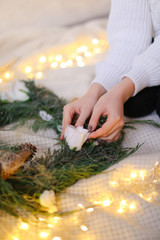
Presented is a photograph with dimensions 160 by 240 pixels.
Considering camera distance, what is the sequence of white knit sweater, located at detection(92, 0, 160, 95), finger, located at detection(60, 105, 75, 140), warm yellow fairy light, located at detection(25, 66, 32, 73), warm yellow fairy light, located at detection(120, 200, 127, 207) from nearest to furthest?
warm yellow fairy light, located at detection(120, 200, 127, 207)
finger, located at detection(60, 105, 75, 140)
white knit sweater, located at detection(92, 0, 160, 95)
warm yellow fairy light, located at detection(25, 66, 32, 73)

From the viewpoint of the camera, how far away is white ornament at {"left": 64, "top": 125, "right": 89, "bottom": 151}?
686 millimetres

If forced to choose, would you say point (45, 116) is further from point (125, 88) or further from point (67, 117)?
point (125, 88)

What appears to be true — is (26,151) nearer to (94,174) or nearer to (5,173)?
(5,173)

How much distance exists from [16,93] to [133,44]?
548 millimetres

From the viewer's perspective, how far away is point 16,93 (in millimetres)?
1079

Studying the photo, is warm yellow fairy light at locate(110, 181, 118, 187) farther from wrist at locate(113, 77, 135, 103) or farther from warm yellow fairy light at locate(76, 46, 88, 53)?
warm yellow fairy light at locate(76, 46, 88, 53)

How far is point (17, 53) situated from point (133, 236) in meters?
1.10

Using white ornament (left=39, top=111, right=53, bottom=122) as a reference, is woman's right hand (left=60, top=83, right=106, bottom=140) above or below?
above

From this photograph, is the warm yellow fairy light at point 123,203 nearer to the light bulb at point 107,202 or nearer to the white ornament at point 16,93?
the light bulb at point 107,202

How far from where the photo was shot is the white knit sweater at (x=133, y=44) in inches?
35.0

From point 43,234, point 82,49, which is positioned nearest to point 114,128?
point 43,234

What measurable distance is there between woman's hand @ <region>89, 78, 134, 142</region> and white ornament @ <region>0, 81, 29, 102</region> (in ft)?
1.38

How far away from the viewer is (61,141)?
29.9 inches

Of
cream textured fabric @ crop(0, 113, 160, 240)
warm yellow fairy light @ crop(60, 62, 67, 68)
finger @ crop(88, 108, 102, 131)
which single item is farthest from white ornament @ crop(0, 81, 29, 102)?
cream textured fabric @ crop(0, 113, 160, 240)
